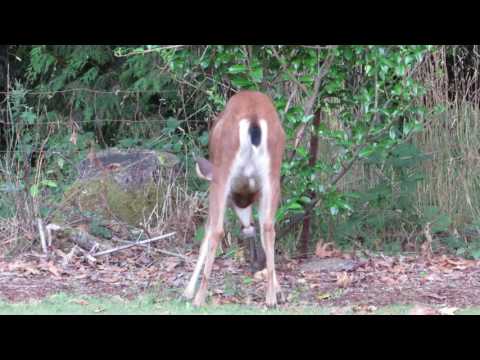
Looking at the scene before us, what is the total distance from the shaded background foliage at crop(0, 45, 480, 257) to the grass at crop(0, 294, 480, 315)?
1.55 m

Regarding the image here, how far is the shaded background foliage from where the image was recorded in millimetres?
7270

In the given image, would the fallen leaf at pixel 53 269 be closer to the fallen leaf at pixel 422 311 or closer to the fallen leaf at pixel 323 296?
the fallen leaf at pixel 323 296

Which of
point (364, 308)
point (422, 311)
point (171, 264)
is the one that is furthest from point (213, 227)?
point (171, 264)

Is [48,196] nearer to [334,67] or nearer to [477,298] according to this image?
[334,67]

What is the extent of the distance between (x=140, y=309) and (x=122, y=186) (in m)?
3.89

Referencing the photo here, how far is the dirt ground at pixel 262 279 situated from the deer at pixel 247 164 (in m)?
0.43

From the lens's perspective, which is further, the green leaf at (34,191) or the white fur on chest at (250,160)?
the green leaf at (34,191)

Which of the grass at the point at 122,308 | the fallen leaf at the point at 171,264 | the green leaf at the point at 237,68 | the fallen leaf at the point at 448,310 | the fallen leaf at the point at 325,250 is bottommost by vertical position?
the fallen leaf at the point at 448,310

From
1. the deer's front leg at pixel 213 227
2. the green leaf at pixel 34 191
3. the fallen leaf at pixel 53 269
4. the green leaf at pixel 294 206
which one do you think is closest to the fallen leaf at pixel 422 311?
the deer's front leg at pixel 213 227

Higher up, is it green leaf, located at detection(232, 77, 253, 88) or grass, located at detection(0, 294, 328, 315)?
green leaf, located at detection(232, 77, 253, 88)

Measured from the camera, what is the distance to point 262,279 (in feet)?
24.7

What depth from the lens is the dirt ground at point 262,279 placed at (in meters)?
6.65

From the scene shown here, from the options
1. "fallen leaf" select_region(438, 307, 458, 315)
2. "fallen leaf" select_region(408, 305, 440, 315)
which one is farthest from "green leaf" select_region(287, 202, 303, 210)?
"fallen leaf" select_region(438, 307, 458, 315)

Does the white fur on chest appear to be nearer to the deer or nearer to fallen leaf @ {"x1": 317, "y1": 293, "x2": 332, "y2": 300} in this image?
the deer
